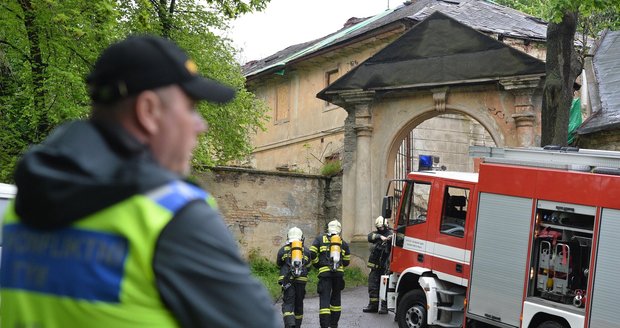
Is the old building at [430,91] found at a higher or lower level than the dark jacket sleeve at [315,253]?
higher

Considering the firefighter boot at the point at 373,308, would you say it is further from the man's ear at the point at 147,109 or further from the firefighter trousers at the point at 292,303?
the man's ear at the point at 147,109

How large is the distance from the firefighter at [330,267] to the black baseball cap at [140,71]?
12.3 m

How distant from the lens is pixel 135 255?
168 cm

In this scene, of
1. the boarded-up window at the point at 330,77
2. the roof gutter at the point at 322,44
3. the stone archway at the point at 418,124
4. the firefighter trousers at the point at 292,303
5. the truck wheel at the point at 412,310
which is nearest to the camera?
the firefighter trousers at the point at 292,303

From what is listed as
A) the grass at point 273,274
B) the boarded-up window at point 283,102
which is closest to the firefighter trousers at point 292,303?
the grass at point 273,274

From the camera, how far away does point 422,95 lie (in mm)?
21219

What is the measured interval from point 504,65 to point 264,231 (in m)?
7.98

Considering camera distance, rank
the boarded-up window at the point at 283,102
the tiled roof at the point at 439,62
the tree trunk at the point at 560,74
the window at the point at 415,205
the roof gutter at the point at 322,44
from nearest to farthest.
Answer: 1. the window at the point at 415,205
2. the tree trunk at the point at 560,74
3. the tiled roof at the point at 439,62
4. the roof gutter at the point at 322,44
5. the boarded-up window at the point at 283,102

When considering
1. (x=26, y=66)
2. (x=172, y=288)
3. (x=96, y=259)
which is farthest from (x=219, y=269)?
(x=26, y=66)

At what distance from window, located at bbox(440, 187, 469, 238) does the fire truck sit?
17mm

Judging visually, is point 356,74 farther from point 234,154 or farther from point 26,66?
point 26,66

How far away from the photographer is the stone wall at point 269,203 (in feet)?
72.1

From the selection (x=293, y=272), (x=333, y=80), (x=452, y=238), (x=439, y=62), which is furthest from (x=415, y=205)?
(x=333, y=80)

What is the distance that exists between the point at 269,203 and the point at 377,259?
19.7ft
